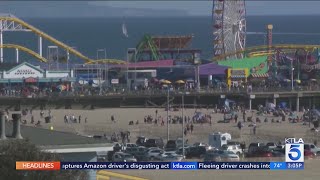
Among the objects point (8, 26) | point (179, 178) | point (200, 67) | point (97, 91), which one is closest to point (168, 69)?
point (200, 67)

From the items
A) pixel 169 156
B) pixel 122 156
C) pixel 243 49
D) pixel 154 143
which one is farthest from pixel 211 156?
pixel 243 49

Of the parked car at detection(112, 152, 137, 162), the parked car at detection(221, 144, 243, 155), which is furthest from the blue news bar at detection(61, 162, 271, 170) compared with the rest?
the parked car at detection(221, 144, 243, 155)

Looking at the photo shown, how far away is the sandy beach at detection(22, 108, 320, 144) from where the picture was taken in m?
44.4

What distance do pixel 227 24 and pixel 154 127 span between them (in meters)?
33.8

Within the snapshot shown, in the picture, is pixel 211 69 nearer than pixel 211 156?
No

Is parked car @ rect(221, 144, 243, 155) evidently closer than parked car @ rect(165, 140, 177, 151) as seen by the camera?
Yes

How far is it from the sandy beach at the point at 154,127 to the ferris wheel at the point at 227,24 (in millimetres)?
24660

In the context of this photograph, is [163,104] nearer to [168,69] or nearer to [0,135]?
[168,69]

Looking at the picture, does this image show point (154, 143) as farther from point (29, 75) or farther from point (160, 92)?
point (29, 75)

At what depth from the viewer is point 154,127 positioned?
48406 mm

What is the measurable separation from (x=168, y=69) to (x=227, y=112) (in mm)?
16305

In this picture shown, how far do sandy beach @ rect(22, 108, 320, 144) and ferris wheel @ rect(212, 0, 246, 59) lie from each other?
2466 cm

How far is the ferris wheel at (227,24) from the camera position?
3184 inches

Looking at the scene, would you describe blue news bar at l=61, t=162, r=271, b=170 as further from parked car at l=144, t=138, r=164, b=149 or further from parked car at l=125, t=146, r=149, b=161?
parked car at l=144, t=138, r=164, b=149
